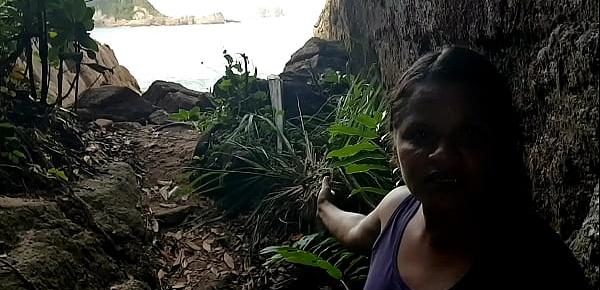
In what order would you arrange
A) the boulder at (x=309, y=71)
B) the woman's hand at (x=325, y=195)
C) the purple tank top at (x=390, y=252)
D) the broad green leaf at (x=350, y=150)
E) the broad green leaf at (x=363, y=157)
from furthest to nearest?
the boulder at (x=309, y=71), the broad green leaf at (x=363, y=157), the woman's hand at (x=325, y=195), the broad green leaf at (x=350, y=150), the purple tank top at (x=390, y=252)

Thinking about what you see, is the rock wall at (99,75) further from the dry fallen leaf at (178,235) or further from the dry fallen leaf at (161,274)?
the dry fallen leaf at (161,274)

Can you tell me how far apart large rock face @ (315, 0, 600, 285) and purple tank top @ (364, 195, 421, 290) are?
233mm

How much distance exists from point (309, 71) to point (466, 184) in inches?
153

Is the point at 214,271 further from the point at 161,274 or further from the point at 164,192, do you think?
the point at 164,192

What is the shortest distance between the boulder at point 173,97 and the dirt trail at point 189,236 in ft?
5.59

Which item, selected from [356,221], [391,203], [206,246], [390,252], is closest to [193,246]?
[206,246]

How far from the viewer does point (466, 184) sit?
0.96 metres

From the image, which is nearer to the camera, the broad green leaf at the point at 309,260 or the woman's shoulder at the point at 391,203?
the woman's shoulder at the point at 391,203

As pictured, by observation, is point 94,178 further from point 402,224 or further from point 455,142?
point 455,142

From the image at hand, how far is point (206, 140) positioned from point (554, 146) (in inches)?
123

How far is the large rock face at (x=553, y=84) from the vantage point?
0.91 metres

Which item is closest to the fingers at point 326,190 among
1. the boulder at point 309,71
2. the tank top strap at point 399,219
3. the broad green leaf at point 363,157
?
the broad green leaf at point 363,157

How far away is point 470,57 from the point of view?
1.02 m

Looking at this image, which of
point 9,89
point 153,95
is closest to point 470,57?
point 9,89
